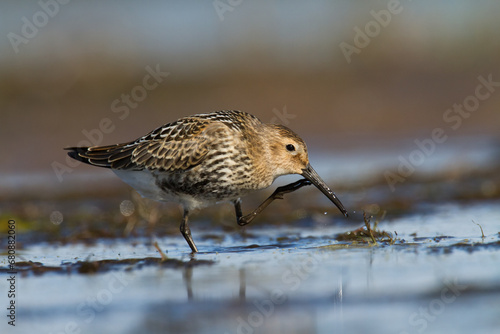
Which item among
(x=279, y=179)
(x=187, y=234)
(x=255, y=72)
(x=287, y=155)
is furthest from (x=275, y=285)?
(x=255, y=72)

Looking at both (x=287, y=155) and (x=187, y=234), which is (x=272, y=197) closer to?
(x=287, y=155)

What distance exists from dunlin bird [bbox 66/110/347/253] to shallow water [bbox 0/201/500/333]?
64 centimetres

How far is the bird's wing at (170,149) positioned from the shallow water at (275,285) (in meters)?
0.99

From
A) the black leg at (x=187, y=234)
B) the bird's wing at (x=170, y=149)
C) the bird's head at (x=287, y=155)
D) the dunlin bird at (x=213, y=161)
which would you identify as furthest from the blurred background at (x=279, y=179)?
the bird's wing at (x=170, y=149)

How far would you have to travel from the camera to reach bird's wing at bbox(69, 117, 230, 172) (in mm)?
9547

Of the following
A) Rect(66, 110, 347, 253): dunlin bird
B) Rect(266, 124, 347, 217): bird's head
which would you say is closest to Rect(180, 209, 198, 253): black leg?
Rect(66, 110, 347, 253): dunlin bird

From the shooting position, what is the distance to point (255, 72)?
21797mm

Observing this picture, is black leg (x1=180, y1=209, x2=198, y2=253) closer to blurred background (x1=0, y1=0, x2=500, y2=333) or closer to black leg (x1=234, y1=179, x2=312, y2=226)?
blurred background (x1=0, y1=0, x2=500, y2=333)

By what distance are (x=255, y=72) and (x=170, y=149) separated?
12.3 m

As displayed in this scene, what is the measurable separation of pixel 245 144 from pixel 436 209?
3335 mm

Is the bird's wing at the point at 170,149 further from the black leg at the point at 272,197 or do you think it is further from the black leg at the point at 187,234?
the black leg at the point at 272,197

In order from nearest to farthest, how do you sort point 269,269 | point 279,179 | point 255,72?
point 269,269, point 279,179, point 255,72

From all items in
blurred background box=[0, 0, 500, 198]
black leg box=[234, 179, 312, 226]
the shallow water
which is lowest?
the shallow water

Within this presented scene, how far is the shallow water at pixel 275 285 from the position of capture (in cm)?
619
